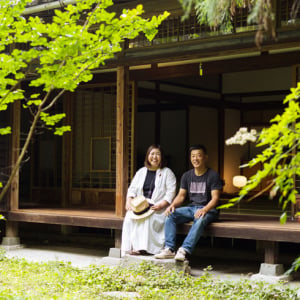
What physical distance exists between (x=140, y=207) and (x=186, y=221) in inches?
25.1

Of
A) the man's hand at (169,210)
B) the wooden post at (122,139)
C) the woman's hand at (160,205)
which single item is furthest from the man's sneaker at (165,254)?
the wooden post at (122,139)

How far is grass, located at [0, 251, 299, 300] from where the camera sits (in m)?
6.20

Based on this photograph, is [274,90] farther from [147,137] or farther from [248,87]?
[147,137]

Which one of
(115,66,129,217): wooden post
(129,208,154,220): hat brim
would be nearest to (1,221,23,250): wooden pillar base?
(115,66,129,217): wooden post

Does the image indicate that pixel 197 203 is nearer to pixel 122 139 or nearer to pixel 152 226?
pixel 152 226

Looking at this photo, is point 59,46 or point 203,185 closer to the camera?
point 59,46

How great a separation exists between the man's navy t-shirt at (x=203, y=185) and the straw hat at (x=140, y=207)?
588 millimetres

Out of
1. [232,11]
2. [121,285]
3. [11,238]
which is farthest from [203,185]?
[11,238]

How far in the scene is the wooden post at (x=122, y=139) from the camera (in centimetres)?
890

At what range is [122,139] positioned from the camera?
8.90m

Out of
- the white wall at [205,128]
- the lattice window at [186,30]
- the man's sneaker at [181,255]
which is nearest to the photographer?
the man's sneaker at [181,255]

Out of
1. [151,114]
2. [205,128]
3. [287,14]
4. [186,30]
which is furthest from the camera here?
[205,128]

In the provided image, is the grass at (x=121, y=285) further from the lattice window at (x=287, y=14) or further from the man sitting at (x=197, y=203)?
the lattice window at (x=287, y=14)

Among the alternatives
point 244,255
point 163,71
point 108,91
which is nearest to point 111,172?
point 108,91
